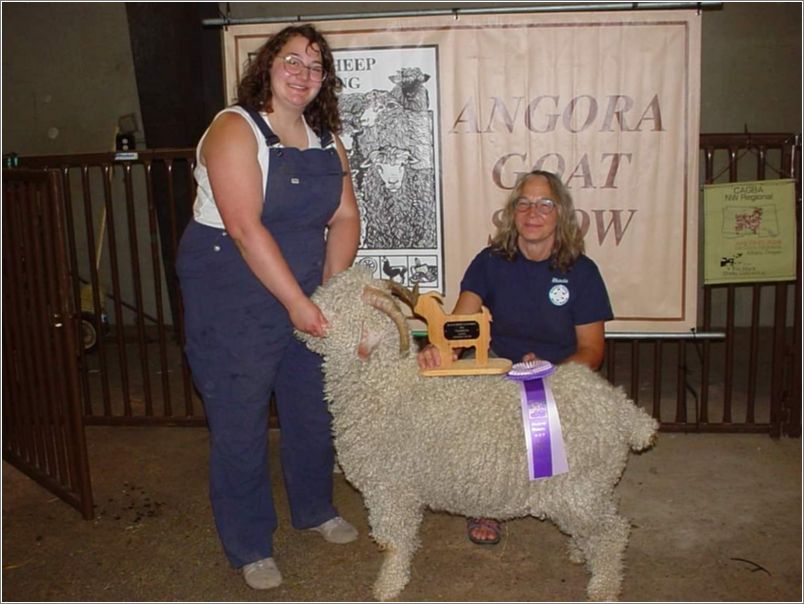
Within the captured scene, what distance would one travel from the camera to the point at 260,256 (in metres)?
2.46

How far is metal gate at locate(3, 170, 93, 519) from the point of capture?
3.24 meters

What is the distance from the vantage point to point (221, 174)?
96.5 inches

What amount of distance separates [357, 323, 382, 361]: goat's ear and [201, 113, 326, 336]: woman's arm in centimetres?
13

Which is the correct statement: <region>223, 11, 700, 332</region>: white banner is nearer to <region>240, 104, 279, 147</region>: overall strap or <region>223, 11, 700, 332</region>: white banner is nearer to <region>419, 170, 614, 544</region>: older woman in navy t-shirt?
<region>419, 170, 614, 544</region>: older woman in navy t-shirt

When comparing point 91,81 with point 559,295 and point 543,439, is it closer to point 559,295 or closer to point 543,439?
point 559,295

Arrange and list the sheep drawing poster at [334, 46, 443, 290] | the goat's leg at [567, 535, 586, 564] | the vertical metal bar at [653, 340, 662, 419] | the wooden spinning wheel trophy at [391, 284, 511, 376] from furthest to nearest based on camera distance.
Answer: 1. the vertical metal bar at [653, 340, 662, 419]
2. the sheep drawing poster at [334, 46, 443, 290]
3. the goat's leg at [567, 535, 586, 564]
4. the wooden spinning wheel trophy at [391, 284, 511, 376]

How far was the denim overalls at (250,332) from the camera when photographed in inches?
103

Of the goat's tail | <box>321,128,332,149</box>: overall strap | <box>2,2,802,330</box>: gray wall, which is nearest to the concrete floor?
the goat's tail

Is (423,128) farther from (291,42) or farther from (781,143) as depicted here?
(781,143)

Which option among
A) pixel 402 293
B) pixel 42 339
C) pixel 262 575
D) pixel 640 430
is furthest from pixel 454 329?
pixel 42 339

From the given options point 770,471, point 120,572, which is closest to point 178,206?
point 120,572

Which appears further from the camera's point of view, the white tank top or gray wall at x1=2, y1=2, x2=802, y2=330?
gray wall at x1=2, y1=2, x2=802, y2=330

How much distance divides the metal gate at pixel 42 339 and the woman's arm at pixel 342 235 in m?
1.17

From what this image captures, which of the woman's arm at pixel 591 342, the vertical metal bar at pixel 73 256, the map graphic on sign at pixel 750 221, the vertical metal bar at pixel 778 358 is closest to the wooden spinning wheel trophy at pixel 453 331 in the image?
the woman's arm at pixel 591 342
